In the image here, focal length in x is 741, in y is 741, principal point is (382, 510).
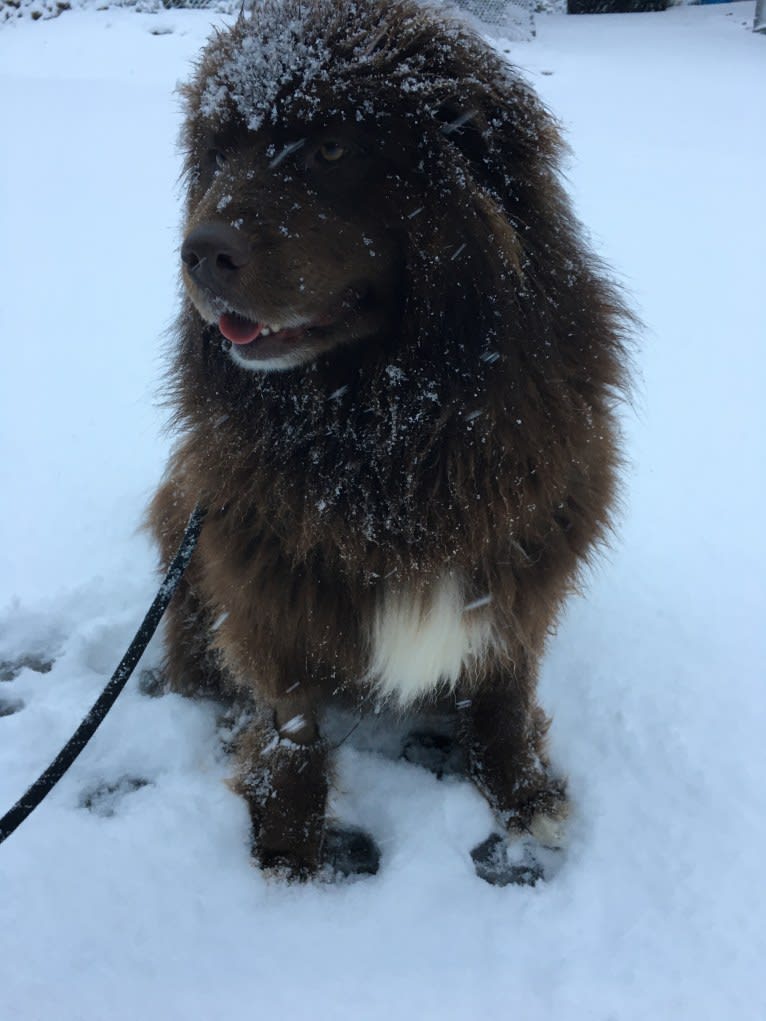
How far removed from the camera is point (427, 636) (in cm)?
185

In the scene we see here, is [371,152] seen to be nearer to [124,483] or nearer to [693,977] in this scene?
[693,977]

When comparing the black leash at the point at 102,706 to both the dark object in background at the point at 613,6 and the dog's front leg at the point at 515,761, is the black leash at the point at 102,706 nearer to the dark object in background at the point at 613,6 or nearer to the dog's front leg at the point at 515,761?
the dog's front leg at the point at 515,761

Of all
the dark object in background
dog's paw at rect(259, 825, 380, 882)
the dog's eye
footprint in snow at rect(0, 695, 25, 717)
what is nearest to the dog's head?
the dog's eye

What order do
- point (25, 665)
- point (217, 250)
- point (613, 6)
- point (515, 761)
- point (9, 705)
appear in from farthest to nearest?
1. point (613, 6)
2. point (25, 665)
3. point (9, 705)
4. point (515, 761)
5. point (217, 250)

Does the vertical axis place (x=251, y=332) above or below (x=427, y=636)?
above

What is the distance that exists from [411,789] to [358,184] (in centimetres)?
167

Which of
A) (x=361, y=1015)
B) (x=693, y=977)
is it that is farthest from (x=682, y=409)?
(x=361, y=1015)

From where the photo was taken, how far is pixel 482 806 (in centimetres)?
220

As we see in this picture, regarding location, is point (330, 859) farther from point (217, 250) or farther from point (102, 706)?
point (217, 250)

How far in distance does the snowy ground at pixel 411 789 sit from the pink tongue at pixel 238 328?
3.00ft

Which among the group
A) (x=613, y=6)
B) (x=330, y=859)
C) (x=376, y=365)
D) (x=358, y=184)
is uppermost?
(x=613, y=6)

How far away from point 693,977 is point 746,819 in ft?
1.57

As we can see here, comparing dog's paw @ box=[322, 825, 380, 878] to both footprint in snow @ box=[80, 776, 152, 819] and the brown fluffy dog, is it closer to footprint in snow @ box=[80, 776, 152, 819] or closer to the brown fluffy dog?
the brown fluffy dog

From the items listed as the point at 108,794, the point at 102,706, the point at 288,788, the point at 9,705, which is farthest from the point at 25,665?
the point at 288,788
